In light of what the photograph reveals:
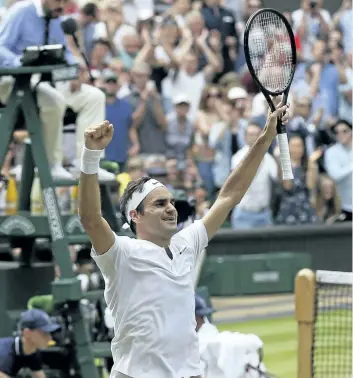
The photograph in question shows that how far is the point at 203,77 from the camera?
55.2 ft

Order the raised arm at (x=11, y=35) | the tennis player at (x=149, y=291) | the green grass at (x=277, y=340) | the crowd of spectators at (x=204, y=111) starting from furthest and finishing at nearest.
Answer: the crowd of spectators at (x=204, y=111) < the green grass at (x=277, y=340) < the raised arm at (x=11, y=35) < the tennis player at (x=149, y=291)

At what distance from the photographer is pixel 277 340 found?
13.9 metres

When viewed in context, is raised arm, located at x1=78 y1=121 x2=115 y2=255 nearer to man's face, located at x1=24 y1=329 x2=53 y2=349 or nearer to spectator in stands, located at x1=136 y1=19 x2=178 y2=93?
man's face, located at x1=24 y1=329 x2=53 y2=349

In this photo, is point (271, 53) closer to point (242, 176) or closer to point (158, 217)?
point (242, 176)

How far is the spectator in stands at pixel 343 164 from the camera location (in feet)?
51.9

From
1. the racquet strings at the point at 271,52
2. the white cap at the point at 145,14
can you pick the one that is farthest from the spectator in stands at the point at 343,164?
the racquet strings at the point at 271,52

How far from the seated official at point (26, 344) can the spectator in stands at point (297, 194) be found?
19.7 ft

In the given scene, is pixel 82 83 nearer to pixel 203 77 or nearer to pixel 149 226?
pixel 149 226

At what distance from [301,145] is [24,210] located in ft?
18.4

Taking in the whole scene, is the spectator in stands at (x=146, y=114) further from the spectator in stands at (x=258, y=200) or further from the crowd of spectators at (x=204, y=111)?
the spectator in stands at (x=258, y=200)

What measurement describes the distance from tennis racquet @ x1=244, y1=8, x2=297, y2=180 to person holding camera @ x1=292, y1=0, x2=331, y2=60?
1146cm

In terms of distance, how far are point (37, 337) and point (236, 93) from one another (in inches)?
288

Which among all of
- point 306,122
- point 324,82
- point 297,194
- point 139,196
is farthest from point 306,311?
point 324,82

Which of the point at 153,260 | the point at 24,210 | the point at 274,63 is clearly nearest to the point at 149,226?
the point at 153,260
